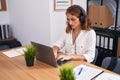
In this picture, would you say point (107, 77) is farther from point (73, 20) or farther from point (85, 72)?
point (73, 20)

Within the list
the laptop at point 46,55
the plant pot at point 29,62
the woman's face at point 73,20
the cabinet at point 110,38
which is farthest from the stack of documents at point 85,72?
the cabinet at point 110,38

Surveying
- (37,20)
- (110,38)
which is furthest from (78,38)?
(37,20)

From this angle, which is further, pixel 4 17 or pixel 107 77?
pixel 4 17

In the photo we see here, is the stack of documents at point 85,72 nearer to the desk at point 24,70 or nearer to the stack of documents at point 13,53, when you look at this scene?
the desk at point 24,70

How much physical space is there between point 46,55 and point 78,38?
0.52 metres

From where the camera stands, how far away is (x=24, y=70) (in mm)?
1470

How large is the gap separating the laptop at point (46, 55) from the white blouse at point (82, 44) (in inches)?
12.7

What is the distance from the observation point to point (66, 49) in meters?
2.02

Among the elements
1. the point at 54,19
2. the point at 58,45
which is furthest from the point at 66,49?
the point at 54,19

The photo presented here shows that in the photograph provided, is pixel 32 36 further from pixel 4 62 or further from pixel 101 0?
pixel 4 62

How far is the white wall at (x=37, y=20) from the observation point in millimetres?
2848

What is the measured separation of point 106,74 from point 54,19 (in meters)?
1.73

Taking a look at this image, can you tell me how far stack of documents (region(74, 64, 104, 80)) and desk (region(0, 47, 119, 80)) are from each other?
9 centimetres

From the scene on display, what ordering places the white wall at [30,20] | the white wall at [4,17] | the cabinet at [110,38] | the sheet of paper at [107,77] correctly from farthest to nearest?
the white wall at [4,17], the white wall at [30,20], the cabinet at [110,38], the sheet of paper at [107,77]
